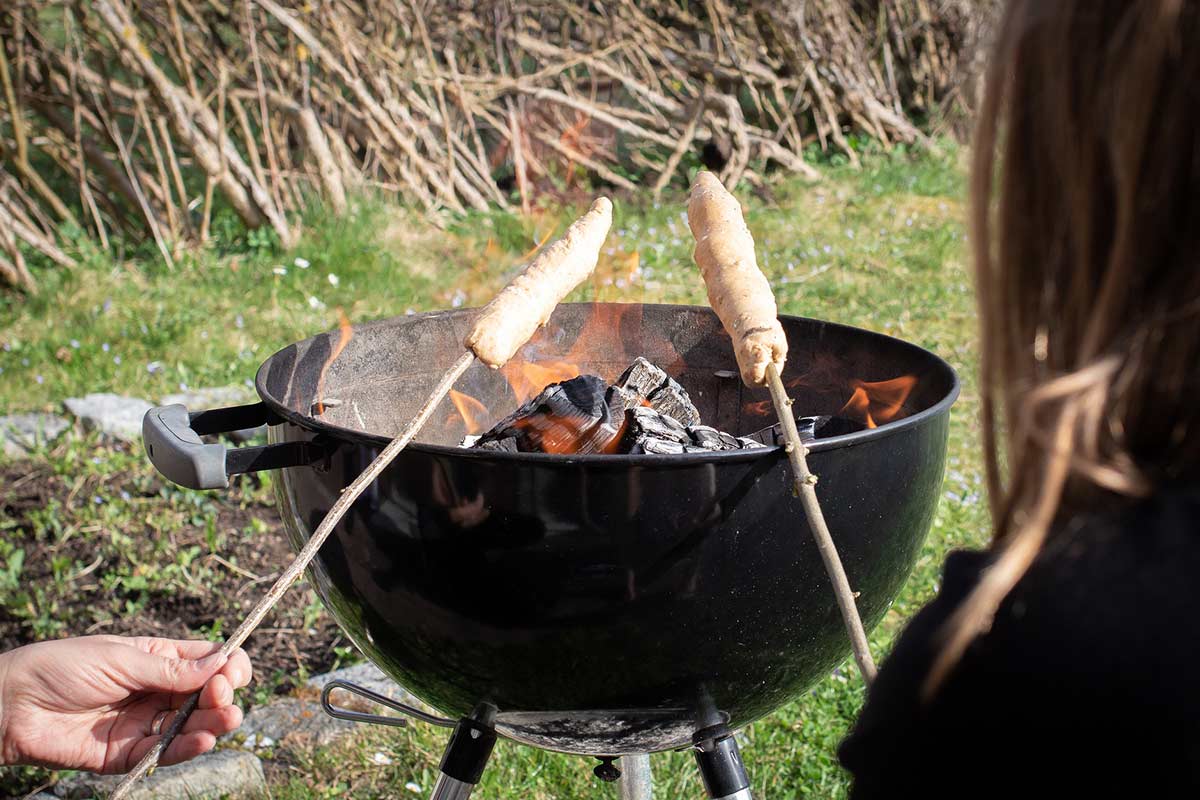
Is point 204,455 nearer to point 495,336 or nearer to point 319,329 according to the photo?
point 495,336

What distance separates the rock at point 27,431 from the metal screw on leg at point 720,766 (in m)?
2.97

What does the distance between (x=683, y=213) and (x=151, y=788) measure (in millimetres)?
4283

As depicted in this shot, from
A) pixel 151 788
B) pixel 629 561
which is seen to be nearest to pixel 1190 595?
pixel 629 561

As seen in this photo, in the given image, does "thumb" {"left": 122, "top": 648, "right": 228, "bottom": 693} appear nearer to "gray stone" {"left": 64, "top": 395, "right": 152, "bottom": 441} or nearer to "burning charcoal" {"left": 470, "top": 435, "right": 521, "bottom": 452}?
"burning charcoal" {"left": 470, "top": 435, "right": 521, "bottom": 452}

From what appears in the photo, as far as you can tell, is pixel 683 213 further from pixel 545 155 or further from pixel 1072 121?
pixel 1072 121

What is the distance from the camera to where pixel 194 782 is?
2.24 metres

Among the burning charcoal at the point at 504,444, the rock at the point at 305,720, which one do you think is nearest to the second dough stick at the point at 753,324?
the burning charcoal at the point at 504,444

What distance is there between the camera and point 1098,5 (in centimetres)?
67

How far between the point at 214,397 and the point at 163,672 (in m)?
2.61

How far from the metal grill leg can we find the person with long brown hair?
1050 mm

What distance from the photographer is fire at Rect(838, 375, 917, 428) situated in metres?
1.77

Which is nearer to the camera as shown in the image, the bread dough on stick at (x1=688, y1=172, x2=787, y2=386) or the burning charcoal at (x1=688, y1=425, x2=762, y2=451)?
the bread dough on stick at (x1=688, y1=172, x2=787, y2=386)

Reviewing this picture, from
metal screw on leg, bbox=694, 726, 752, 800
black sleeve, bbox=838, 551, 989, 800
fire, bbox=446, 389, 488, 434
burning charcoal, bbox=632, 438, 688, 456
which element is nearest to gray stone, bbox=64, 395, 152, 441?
fire, bbox=446, 389, 488, 434

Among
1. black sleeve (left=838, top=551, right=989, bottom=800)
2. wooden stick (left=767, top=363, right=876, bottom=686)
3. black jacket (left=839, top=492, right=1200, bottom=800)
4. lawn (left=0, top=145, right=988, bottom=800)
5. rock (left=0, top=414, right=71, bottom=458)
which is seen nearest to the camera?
black jacket (left=839, top=492, right=1200, bottom=800)
